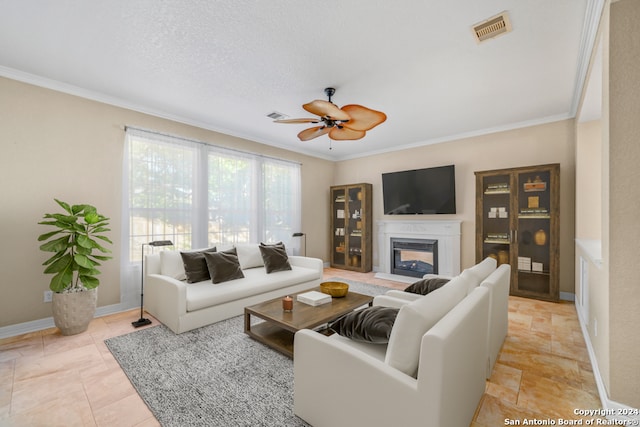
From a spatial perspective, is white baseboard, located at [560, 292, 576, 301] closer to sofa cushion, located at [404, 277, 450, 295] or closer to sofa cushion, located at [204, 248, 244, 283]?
sofa cushion, located at [404, 277, 450, 295]

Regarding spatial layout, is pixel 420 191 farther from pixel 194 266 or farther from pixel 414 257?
pixel 194 266

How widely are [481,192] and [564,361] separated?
2777 mm

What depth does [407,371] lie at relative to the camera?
4.36ft

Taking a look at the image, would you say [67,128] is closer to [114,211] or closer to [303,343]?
[114,211]

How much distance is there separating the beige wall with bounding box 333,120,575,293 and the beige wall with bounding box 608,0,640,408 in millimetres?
2970

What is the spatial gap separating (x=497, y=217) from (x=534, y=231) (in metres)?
0.52

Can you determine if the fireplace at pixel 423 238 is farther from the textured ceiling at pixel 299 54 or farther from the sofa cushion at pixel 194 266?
the sofa cushion at pixel 194 266

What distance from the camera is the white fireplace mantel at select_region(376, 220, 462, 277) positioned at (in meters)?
4.95

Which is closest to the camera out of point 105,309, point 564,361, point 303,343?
point 303,343

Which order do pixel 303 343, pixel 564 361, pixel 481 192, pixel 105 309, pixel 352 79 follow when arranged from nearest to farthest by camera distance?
pixel 303 343, pixel 564 361, pixel 352 79, pixel 105 309, pixel 481 192

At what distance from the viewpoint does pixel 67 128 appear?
128 inches

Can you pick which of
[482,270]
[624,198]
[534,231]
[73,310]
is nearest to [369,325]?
[482,270]

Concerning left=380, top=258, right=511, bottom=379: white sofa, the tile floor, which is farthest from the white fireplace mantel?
left=380, top=258, right=511, bottom=379: white sofa

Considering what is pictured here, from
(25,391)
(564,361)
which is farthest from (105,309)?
(564,361)
